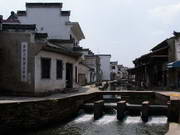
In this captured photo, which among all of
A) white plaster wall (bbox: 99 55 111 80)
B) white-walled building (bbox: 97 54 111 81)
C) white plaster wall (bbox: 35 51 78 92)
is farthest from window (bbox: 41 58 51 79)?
white plaster wall (bbox: 99 55 111 80)

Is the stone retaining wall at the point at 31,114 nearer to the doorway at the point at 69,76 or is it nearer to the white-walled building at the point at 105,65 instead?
the doorway at the point at 69,76

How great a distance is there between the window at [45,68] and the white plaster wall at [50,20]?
484 inches

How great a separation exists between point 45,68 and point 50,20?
14024mm

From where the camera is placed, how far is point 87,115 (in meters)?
25.8

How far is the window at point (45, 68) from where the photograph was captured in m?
27.2

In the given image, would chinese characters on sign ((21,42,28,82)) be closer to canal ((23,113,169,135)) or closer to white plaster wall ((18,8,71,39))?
canal ((23,113,169,135))

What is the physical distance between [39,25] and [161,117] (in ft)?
71.2

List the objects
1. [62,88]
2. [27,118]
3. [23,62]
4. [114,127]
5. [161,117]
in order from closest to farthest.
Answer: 1. [27,118]
2. [114,127]
3. [161,117]
4. [23,62]
5. [62,88]

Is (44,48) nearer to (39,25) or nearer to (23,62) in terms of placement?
(23,62)

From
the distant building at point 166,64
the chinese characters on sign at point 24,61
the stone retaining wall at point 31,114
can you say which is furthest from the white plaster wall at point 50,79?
the distant building at point 166,64

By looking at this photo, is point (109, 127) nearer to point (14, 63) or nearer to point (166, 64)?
point (14, 63)

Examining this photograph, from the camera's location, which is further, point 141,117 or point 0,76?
point 0,76

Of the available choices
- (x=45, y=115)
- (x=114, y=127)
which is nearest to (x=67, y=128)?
(x=45, y=115)

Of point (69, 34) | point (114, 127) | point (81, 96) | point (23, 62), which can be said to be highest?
point (69, 34)
